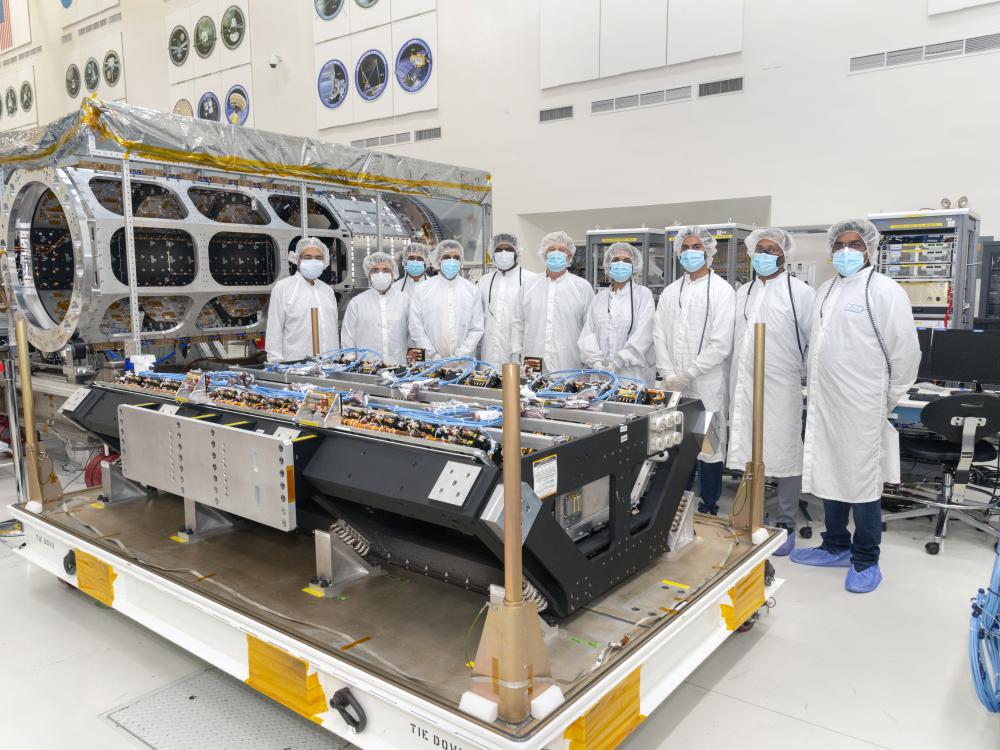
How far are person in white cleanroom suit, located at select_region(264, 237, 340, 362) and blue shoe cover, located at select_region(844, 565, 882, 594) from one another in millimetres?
3499

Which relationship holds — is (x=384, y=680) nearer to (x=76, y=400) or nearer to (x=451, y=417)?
(x=451, y=417)

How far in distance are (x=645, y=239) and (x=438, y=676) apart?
17.9ft

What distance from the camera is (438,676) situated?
76.7 inches

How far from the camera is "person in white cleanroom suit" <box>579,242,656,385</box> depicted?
178 inches

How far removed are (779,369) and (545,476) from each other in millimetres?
2346

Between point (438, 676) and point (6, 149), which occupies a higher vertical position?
point (6, 149)

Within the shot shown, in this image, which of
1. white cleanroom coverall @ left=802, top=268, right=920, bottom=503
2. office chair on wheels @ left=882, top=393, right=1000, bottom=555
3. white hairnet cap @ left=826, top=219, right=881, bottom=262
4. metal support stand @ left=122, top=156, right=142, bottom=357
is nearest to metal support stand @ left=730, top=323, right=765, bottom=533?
white cleanroom coverall @ left=802, top=268, right=920, bottom=503

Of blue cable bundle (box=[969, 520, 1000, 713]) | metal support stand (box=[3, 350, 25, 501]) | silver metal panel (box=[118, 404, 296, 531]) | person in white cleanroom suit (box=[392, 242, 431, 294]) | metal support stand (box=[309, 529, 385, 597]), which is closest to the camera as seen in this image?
blue cable bundle (box=[969, 520, 1000, 713])

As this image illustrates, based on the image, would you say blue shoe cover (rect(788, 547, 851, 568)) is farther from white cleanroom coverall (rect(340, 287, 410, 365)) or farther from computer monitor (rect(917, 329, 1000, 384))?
white cleanroom coverall (rect(340, 287, 410, 365))

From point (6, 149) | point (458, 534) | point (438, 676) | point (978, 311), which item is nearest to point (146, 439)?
point (458, 534)

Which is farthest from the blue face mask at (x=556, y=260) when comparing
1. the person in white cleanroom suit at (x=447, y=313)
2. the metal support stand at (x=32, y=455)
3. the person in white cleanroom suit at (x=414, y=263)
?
the metal support stand at (x=32, y=455)

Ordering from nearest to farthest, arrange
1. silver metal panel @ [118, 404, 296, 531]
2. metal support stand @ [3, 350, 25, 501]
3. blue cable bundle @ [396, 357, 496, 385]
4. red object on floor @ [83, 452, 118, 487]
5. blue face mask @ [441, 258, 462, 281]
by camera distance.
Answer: silver metal panel @ [118, 404, 296, 531], blue cable bundle @ [396, 357, 496, 385], metal support stand @ [3, 350, 25, 501], red object on floor @ [83, 452, 118, 487], blue face mask @ [441, 258, 462, 281]

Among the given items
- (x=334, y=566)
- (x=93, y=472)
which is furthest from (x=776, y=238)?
(x=93, y=472)

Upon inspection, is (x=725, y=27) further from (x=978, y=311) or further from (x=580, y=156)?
(x=978, y=311)
